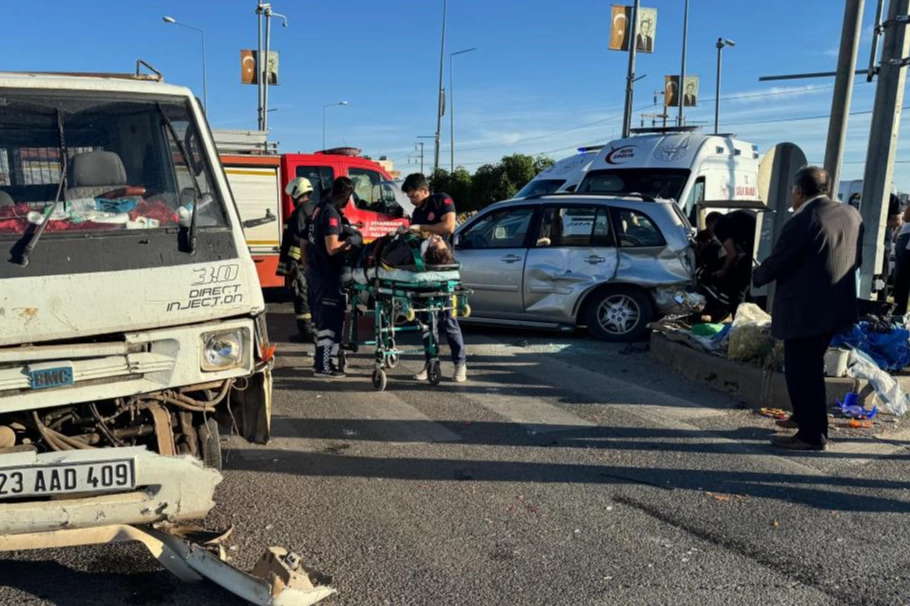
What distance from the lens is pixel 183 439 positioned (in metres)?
4.01

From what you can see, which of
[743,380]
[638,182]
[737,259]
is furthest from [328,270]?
[638,182]

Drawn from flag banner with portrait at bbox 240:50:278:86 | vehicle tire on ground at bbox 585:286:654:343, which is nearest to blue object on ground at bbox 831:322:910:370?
vehicle tire on ground at bbox 585:286:654:343

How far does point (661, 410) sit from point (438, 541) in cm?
314

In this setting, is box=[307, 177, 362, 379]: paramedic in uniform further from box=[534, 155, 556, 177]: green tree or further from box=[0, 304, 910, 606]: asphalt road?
box=[534, 155, 556, 177]: green tree

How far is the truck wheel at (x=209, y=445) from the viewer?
407cm

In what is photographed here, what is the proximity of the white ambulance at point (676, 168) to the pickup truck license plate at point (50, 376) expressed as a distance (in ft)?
35.0

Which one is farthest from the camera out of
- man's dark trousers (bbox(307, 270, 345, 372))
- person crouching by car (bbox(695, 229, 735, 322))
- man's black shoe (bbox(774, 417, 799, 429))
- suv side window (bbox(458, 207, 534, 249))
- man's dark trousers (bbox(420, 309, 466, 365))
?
suv side window (bbox(458, 207, 534, 249))

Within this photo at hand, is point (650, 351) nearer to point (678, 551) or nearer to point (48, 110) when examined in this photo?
point (678, 551)

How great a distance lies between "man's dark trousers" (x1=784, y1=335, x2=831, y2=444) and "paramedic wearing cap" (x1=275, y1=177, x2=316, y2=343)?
5013mm

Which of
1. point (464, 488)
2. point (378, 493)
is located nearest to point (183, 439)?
point (378, 493)

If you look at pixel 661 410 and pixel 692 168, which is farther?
pixel 692 168

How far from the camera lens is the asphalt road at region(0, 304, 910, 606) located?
364 centimetres

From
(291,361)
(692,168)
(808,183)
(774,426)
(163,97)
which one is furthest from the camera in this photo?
(692,168)

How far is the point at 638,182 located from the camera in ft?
43.7
